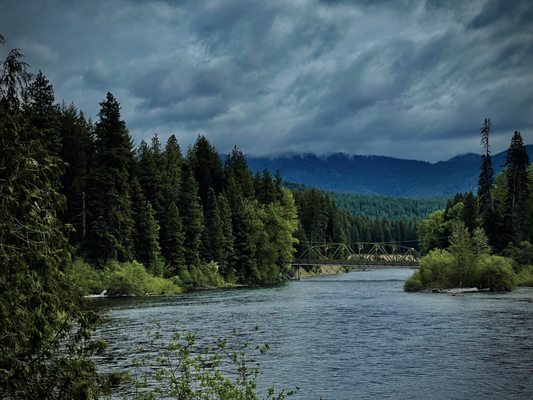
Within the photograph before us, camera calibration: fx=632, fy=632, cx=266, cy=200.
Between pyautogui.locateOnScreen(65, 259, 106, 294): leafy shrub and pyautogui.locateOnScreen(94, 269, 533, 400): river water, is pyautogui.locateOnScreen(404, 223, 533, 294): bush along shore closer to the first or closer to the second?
pyautogui.locateOnScreen(94, 269, 533, 400): river water

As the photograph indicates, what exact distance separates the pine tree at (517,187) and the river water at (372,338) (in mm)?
31736

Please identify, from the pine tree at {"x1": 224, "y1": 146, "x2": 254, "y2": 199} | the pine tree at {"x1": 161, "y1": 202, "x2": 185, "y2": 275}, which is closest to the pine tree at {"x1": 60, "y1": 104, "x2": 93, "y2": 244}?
the pine tree at {"x1": 161, "y1": 202, "x2": 185, "y2": 275}

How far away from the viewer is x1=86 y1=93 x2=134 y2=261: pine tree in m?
78.1

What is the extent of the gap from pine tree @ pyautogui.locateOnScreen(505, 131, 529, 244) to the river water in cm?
3174

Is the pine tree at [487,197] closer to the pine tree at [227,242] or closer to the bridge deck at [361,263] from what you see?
the bridge deck at [361,263]

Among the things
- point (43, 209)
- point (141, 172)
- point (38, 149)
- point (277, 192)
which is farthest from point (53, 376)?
point (277, 192)

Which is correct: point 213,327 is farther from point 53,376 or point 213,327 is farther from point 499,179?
point 499,179

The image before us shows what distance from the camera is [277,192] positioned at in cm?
12469

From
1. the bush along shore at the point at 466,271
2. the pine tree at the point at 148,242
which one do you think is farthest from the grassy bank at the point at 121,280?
the bush along shore at the point at 466,271

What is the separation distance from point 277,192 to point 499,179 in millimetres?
43334

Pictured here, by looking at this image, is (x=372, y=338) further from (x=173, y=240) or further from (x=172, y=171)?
(x=172, y=171)

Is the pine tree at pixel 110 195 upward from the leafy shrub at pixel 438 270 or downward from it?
upward

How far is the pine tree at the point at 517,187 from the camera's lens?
317 feet

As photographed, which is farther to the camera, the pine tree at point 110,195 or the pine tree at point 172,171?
the pine tree at point 172,171
